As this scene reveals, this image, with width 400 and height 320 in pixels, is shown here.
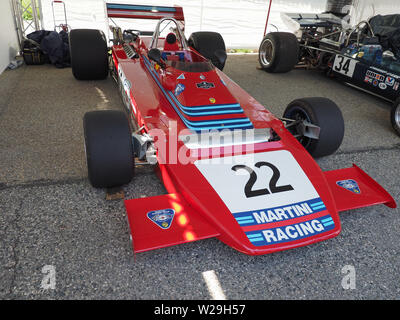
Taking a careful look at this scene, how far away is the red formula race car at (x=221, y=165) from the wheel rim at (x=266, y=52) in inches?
137

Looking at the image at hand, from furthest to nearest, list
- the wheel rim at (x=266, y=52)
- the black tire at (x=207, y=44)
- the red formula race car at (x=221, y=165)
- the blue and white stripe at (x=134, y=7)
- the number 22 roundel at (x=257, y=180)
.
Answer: the wheel rim at (x=266, y=52), the black tire at (x=207, y=44), the blue and white stripe at (x=134, y=7), the number 22 roundel at (x=257, y=180), the red formula race car at (x=221, y=165)

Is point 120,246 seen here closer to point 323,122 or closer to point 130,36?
point 323,122

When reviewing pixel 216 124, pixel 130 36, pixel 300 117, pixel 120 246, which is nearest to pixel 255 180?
pixel 216 124

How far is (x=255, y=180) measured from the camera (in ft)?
7.82

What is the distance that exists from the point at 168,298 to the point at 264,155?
1.27m

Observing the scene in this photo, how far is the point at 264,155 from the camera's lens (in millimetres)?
2627

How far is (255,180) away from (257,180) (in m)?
0.01

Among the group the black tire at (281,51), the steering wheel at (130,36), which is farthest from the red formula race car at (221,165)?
the black tire at (281,51)

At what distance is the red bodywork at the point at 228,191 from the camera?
2.05m

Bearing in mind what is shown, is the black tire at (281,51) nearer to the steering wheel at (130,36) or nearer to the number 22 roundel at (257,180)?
the steering wheel at (130,36)

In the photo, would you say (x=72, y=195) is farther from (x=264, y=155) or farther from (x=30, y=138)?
(x=264, y=155)

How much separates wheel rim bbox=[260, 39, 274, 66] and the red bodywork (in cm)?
369

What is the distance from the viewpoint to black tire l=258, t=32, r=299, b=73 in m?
6.20
